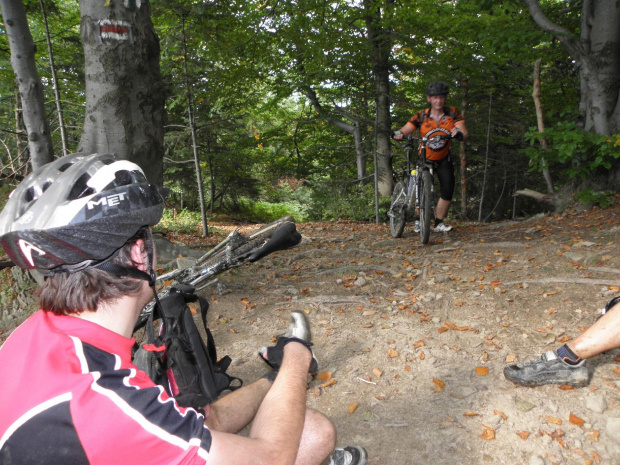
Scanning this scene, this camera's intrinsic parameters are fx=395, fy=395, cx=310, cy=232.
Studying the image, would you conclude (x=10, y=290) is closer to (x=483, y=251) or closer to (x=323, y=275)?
(x=323, y=275)

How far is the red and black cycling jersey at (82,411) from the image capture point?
1.04 metres

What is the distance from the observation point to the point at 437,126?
657cm

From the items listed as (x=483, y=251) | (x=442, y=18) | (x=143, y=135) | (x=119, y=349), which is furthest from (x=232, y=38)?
(x=119, y=349)

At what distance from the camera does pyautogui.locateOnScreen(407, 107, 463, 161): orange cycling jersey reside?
650 centimetres

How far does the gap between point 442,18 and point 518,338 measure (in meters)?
7.20

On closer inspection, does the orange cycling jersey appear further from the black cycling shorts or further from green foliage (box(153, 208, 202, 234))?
green foliage (box(153, 208, 202, 234))

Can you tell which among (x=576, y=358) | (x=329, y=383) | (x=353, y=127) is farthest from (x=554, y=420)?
(x=353, y=127)

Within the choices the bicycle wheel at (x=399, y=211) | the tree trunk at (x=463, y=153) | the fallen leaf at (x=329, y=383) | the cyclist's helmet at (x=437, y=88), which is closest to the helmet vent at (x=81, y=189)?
the fallen leaf at (x=329, y=383)

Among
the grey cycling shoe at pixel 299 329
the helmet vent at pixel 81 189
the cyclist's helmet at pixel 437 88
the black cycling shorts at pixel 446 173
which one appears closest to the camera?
the helmet vent at pixel 81 189

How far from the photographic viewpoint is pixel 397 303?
447 centimetres

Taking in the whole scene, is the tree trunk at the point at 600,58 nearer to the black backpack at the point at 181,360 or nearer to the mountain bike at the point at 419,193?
the mountain bike at the point at 419,193

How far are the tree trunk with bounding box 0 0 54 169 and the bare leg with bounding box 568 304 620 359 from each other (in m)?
6.61

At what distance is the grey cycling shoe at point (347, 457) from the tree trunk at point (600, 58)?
7550mm

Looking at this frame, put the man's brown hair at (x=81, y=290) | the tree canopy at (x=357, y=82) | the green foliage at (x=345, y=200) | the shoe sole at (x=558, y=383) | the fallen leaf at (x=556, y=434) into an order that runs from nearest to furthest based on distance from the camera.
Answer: the man's brown hair at (x=81, y=290), the fallen leaf at (x=556, y=434), the shoe sole at (x=558, y=383), the tree canopy at (x=357, y=82), the green foliage at (x=345, y=200)
